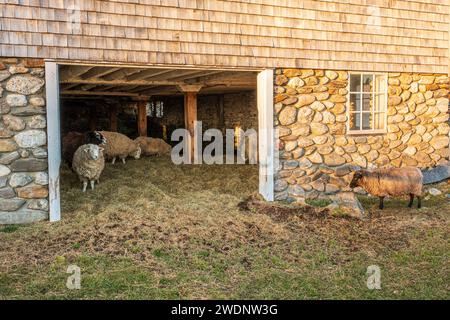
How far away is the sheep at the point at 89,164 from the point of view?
7.97 m

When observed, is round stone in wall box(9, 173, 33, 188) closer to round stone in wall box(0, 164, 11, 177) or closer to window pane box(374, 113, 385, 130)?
round stone in wall box(0, 164, 11, 177)

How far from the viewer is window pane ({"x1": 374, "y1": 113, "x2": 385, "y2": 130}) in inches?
348

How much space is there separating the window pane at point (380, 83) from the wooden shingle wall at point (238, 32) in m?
0.29

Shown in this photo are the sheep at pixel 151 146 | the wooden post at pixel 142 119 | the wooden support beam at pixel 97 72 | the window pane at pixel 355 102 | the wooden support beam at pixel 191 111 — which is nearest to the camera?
the wooden support beam at pixel 97 72

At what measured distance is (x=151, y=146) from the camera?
12.7m

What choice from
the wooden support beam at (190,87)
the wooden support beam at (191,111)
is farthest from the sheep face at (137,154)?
the wooden support beam at (190,87)

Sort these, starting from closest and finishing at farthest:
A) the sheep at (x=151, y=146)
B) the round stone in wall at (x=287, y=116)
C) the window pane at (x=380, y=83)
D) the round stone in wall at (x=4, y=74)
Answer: the round stone in wall at (x=4, y=74)
the round stone in wall at (x=287, y=116)
the window pane at (x=380, y=83)
the sheep at (x=151, y=146)

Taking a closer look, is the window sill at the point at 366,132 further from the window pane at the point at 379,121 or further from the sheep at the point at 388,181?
the sheep at the point at 388,181

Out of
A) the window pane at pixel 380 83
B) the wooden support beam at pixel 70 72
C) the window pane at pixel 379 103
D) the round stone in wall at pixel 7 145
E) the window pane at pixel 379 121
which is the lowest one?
the round stone in wall at pixel 7 145

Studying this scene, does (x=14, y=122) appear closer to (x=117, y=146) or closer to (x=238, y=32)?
(x=238, y=32)

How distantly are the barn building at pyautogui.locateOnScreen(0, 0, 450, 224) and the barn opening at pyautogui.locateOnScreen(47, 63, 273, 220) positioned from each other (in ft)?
0.16

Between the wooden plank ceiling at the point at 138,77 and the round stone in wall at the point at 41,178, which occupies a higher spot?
the wooden plank ceiling at the point at 138,77
